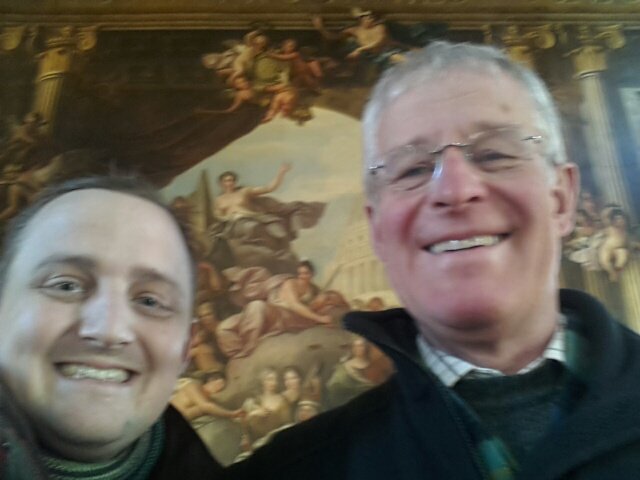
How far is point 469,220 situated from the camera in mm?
1464

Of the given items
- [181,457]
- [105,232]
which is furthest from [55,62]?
[181,457]

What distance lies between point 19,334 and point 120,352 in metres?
0.22

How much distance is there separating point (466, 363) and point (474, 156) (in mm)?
501

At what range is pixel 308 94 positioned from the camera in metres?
3.38

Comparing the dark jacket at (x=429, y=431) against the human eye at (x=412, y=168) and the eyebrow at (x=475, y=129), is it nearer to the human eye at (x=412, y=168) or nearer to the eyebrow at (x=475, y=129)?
the human eye at (x=412, y=168)

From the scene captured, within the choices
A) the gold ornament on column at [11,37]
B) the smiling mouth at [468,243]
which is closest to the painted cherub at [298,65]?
the gold ornament on column at [11,37]

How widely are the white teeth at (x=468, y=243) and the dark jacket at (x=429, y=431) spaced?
262 millimetres

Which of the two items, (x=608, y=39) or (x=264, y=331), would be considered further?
(x=608, y=39)

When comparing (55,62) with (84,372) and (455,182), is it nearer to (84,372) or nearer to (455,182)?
(84,372)

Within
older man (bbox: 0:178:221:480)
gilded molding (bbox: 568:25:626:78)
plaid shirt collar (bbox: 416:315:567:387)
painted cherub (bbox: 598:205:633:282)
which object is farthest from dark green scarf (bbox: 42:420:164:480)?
gilded molding (bbox: 568:25:626:78)

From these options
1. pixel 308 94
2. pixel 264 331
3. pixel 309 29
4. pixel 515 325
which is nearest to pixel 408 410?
pixel 515 325

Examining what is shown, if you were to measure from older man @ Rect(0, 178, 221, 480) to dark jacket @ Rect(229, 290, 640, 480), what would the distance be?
0.33 meters

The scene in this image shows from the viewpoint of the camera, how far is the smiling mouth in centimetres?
146

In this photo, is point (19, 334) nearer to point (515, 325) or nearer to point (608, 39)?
point (515, 325)
